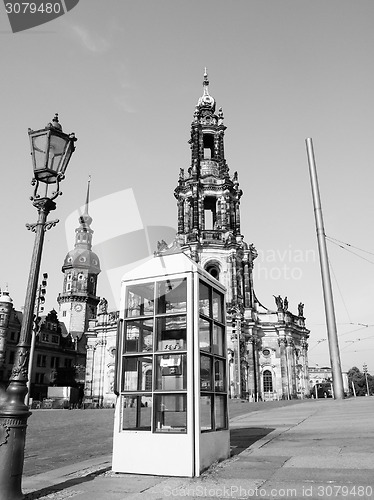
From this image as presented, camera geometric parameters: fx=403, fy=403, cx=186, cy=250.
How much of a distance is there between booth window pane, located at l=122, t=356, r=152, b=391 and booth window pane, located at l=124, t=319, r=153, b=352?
0.17 metres

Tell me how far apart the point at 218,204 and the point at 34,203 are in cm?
4796

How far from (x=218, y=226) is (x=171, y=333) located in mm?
46566

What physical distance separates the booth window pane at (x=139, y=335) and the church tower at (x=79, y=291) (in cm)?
7588

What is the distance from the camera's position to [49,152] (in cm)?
584

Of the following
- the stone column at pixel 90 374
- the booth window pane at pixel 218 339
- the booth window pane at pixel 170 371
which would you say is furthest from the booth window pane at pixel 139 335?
the stone column at pixel 90 374

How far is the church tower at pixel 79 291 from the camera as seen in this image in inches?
3255

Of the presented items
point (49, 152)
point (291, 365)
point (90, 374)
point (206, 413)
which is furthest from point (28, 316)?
point (90, 374)

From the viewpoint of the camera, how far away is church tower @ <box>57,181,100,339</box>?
82.7 m

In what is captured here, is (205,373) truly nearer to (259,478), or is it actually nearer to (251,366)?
(259,478)

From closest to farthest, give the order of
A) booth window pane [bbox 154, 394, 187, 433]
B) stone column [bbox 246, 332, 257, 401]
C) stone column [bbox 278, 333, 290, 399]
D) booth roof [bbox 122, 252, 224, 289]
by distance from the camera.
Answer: booth window pane [bbox 154, 394, 187, 433], booth roof [bbox 122, 252, 224, 289], stone column [bbox 246, 332, 257, 401], stone column [bbox 278, 333, 290, 399]

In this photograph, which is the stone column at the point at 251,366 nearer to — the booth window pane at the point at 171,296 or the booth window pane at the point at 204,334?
the booth window pane at the point at 204,334

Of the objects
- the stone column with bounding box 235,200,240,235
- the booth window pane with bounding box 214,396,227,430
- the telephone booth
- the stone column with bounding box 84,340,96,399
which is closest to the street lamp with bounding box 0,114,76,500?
the telephone booth

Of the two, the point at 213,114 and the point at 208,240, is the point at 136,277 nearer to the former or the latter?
the point at 208,240

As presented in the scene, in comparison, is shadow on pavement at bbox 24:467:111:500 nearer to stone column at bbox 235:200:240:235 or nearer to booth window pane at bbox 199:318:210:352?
booth window pane at bbox 199:318:210:352
